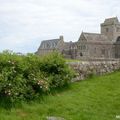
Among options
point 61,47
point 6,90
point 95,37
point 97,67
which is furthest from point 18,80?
point 61,47

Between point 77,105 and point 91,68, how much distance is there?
6.28 m

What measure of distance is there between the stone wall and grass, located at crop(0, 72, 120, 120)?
4.31ft

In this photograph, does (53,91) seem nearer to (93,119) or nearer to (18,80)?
(18,80)

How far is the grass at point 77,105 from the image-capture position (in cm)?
1257

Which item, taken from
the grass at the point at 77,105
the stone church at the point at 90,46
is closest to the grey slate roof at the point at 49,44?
the stone church at the point at 90,46

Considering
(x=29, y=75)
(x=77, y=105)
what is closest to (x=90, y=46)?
(x=29, y=75)

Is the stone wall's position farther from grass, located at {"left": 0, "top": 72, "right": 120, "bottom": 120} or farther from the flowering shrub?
the flowering shrub

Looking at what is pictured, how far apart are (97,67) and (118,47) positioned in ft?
322

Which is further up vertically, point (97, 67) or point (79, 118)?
point (97, 67)

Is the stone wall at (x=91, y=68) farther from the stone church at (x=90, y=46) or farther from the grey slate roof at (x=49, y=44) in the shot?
the grey slate roof at (x=49, y=44)

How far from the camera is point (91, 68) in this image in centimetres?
2016

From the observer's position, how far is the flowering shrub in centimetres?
1332

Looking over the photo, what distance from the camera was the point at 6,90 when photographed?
13.1 m

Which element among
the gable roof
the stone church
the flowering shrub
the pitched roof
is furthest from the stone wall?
the pitched roof
